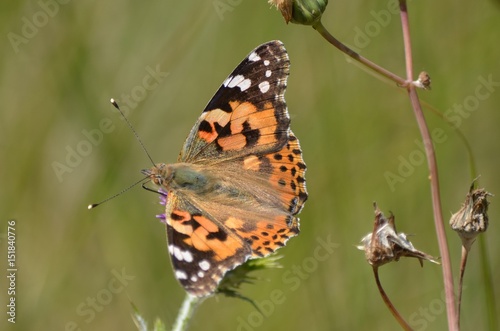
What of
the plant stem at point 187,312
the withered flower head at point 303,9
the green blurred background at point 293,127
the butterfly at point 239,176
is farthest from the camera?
the green blurred background at point 293,127

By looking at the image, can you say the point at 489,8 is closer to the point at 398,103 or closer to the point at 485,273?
the point at 398,103

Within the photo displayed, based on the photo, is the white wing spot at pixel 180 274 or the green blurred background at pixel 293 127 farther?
the green blurred background at pixel 293 127

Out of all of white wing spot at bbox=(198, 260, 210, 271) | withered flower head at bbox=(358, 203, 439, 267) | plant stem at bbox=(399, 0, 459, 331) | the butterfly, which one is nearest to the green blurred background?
the butterfly

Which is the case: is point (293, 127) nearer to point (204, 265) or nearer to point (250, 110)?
point (250, 110)

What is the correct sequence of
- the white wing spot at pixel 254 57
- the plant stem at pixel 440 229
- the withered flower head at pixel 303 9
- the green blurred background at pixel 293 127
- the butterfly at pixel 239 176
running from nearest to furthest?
the plant stem at pixel 440 229, the withered flower head at pixel 303 9, the butterfly at pixel 239 176, the white wing spot at pixel 254 57, the green blurred background at pixel 293 127

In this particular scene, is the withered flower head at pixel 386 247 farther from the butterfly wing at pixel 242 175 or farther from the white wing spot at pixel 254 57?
the white wing spot at pixel 254 57

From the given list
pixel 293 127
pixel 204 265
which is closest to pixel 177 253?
pixel 204 265

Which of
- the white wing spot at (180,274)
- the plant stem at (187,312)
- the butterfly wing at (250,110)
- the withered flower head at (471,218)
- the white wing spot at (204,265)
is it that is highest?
the butterfly wing at (250,110)

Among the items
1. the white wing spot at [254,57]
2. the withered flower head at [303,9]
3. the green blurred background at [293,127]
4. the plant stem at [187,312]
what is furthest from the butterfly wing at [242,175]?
the green blurred background at [293,127]

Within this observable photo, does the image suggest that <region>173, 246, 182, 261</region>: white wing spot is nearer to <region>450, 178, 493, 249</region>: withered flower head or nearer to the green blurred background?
<region>450, 178, 493, 249</region>: withered flower head
